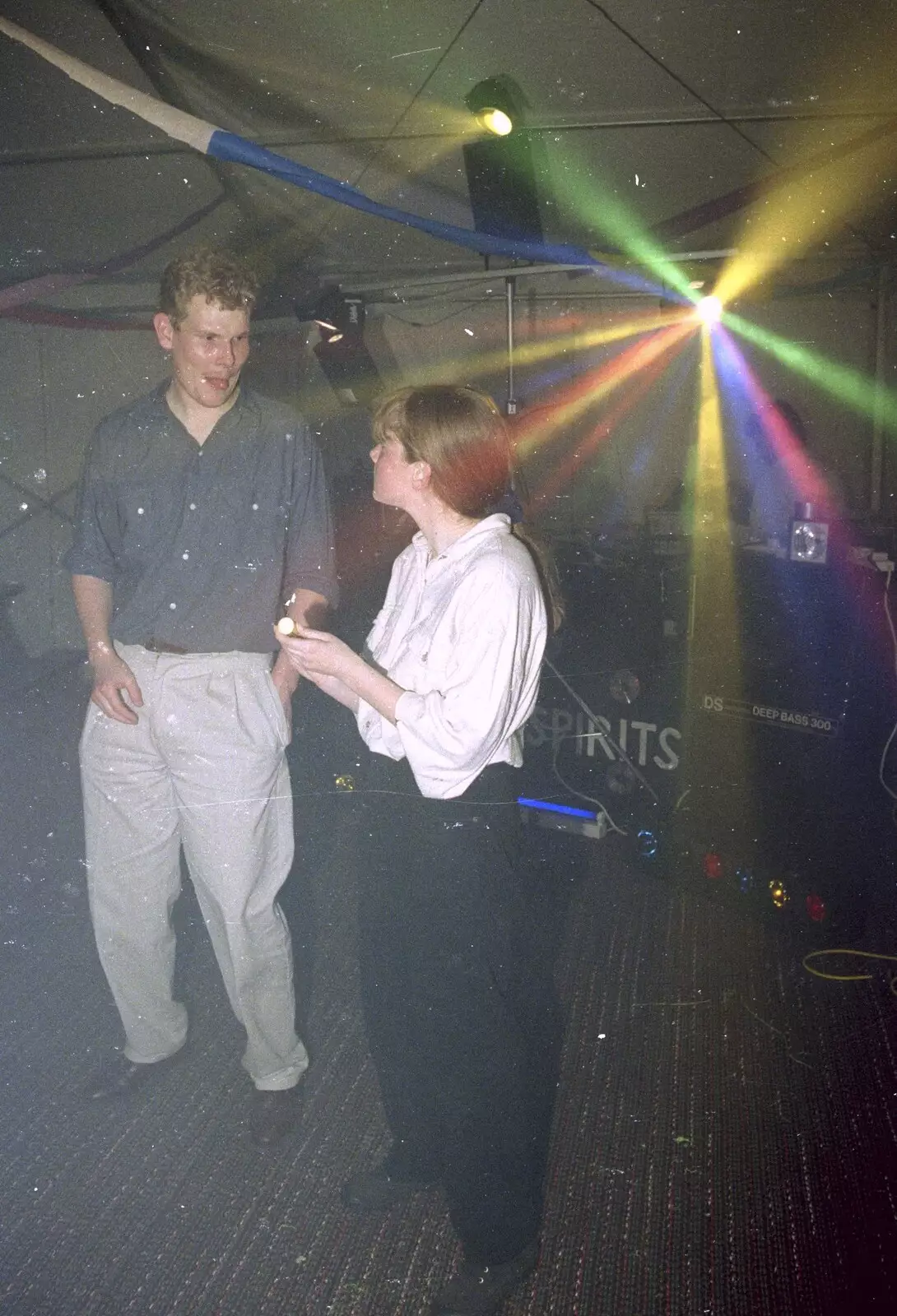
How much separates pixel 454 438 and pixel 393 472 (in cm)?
9

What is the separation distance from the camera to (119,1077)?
164 centimetres

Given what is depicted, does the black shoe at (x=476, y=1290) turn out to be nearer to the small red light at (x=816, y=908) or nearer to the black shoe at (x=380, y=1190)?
the black shoe at (x=380, y=1190)

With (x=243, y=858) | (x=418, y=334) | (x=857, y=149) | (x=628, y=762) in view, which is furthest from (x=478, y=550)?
(x=418, y=334)

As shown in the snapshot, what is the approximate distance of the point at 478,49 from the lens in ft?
4.76

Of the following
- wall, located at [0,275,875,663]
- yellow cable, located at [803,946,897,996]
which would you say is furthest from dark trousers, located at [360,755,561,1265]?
wall, located at [0,275,875,663]

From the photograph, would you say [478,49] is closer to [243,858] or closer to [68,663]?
[68,663]

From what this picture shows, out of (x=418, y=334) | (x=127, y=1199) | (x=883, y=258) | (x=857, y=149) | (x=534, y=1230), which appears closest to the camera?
(x=534, y=1230)

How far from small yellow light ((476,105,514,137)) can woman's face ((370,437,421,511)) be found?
2.81ft

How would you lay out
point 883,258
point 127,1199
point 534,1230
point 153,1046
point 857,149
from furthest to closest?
point 883,258 < point 857,149 < point 153,1046 < point 127,1199 < point 534,1230

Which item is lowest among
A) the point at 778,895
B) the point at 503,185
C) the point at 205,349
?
the point at 778,895

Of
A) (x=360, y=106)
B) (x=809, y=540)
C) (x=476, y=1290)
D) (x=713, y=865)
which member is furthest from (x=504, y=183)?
(x=476, y=1290)

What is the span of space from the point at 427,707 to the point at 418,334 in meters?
2.96

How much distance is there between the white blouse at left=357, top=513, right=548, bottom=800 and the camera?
1066 millimetres

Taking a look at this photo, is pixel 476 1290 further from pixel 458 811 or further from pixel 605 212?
pixel 605 212
